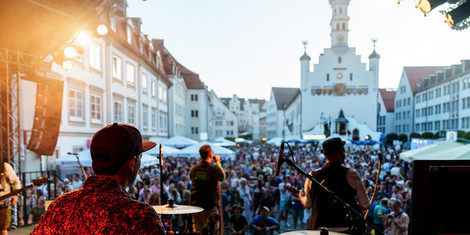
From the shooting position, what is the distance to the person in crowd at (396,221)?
22.2ft

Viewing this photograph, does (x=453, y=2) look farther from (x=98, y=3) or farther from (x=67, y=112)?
(x=67, y=112)

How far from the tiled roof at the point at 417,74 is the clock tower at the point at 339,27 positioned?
17522mm

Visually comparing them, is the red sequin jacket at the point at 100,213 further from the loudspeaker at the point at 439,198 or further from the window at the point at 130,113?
the window at the point at 130,113

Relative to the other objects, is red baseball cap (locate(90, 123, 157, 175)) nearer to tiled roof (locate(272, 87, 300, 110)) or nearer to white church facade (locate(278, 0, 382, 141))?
white church facade (locate(278, 0, 382, 141))

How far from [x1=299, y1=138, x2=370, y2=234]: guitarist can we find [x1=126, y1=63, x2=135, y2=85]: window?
20705 mm

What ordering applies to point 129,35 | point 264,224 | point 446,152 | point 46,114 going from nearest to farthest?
point 264,224 < point 446,152 < point 46,114 < point 129,35

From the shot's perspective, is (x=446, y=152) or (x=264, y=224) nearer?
(x=264, y=224)

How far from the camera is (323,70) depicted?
2333 inches

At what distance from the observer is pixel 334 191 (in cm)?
386

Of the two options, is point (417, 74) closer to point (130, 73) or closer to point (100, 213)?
point (130, 73)

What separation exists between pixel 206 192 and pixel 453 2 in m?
6.02

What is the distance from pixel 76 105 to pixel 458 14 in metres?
14.9

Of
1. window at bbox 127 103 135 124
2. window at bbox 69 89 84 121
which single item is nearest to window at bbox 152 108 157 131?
window at bbox 127 103 135 124

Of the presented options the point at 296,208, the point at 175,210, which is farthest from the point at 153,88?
the point at 175,210
